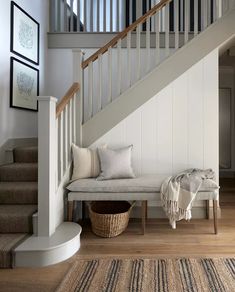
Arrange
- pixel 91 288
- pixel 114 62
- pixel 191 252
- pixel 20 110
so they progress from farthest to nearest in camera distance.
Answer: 1. pixel 114 62
2. pixel 20 110
3. pixel 191 252
4. pixel 91 288

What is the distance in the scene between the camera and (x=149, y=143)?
315cm

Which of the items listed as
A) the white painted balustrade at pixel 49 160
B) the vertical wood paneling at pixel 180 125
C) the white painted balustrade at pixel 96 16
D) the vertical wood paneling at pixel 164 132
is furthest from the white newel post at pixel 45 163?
the white painted balustrade at pixel 96 16

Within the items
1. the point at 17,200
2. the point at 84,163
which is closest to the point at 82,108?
the point at 84,163

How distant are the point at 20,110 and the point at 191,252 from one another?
2.74 metres

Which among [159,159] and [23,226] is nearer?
[23,226]

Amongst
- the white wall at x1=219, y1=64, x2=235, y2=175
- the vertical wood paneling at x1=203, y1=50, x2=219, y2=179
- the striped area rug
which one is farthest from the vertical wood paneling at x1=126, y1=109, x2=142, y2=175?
the white wall at x1=219, y1=64, x2=235, y2=175

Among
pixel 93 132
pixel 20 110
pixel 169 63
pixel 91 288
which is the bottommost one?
pixel 91 288

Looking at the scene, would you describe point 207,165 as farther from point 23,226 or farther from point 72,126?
point 23,226

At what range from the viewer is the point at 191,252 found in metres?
2.25

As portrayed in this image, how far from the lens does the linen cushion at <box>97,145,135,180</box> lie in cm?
280

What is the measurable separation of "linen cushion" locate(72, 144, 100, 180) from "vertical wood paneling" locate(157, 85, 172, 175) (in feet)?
2.60

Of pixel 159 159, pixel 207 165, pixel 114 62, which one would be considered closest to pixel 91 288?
pixel 159 159

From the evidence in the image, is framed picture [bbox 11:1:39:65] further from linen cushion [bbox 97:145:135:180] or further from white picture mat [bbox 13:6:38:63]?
linen cushion [bbox 97:145:135:180]

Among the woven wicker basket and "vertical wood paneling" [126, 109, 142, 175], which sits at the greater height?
"vertical wood paneling" [126, 109, 142, 175]
